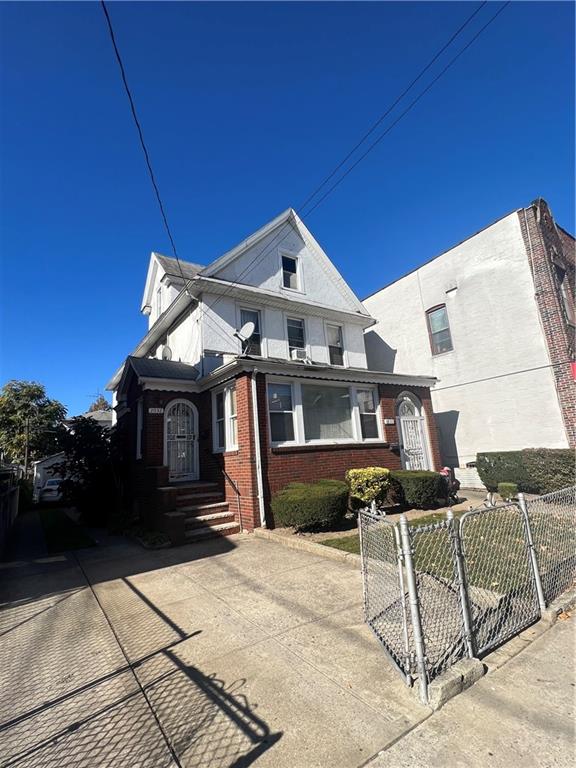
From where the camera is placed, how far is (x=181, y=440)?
37.2ft

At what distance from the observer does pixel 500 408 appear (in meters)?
13.7

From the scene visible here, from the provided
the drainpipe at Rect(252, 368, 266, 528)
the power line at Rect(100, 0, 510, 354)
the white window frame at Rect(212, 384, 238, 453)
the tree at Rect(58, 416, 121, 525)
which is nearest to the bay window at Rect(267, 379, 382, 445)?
the drainpipe at Rect(252, 368, 266, 528)

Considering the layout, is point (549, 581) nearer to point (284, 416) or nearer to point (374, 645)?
point (374, 645)

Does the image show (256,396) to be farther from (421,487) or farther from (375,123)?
(375,123)

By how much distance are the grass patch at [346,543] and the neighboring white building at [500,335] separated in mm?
9217

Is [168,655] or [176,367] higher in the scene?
[176,367]

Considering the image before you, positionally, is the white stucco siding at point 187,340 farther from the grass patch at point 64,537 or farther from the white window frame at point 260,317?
the grass patch at point 64,537

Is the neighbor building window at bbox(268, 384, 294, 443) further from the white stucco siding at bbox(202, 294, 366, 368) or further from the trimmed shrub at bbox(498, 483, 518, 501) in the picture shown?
the trimmed shrub at bbox(498, 483, 518, 501)

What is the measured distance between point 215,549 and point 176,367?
6589 millimetres

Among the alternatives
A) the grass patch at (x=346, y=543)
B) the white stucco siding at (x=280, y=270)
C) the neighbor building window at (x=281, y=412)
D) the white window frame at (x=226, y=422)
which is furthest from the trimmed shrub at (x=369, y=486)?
the white stucco siding at (x=280, y=270)

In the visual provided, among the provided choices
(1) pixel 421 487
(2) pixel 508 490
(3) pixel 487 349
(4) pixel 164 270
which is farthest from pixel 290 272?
(2) pixel 508 490

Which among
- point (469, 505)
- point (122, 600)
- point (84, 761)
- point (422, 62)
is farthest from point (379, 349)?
point (84, 761)

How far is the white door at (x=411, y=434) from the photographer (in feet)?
41.1

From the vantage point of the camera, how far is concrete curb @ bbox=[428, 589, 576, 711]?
2624 millimetres
